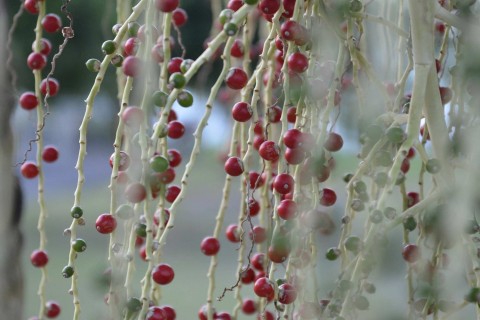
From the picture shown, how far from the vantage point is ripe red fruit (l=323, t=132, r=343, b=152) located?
0.60 metres

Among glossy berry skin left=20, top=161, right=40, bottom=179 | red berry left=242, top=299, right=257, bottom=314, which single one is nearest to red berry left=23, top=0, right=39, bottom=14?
glossy berry skin left=20, top=161, right=40, bottom=179

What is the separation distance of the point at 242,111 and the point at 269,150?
44mm

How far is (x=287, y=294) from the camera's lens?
560 mm

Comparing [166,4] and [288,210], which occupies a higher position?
[166,4]

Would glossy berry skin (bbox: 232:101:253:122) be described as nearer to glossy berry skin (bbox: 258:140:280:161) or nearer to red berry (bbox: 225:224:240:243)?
glossy berry skin (bbox: 258:140:280:161)

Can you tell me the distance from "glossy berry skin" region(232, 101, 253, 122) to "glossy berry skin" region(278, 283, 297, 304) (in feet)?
0.46

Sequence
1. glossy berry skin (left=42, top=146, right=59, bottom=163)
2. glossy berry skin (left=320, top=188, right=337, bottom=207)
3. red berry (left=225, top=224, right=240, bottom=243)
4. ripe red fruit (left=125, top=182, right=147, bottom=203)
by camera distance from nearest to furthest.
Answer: ripe red fruit (left=125, top=182, right=147, bottom=203), glossy berry skin (left=320, top=188, right=337, bottom=207), red berry (left=225, top=224, right=240, bottom=243), glossy berry skin (left=42, top=146, right=59, bottom=163)

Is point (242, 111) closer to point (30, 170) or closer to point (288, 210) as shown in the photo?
point (288, 210)

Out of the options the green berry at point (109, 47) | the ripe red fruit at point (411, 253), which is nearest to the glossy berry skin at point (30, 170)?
the green berry at point (109, 47)

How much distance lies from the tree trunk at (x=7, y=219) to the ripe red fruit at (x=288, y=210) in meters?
0.33

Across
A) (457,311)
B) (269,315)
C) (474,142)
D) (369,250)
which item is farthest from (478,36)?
(269,315)

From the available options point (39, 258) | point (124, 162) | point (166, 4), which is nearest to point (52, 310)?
point (39, 258)

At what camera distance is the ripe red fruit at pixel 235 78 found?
0.61 m

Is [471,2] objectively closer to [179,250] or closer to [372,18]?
[372,18]
